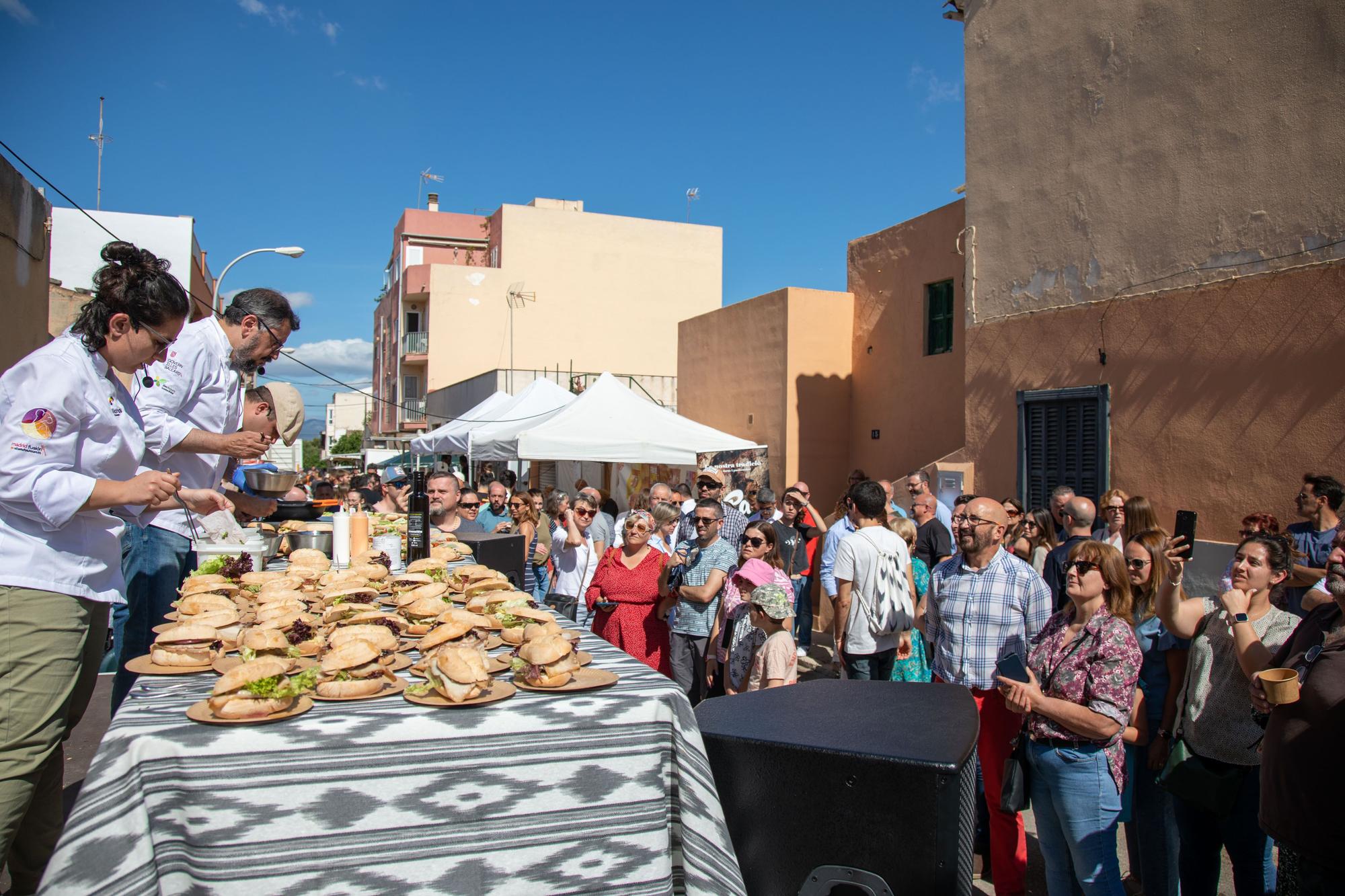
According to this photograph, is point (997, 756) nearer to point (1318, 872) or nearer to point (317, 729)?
point (1318, 872)

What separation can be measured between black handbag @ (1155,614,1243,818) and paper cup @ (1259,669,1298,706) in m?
0.84

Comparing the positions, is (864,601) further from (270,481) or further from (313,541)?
(270,481)

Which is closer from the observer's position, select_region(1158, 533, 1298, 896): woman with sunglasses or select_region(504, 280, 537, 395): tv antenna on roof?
select_region(1158, 533, 1298, 896): woman with sunglasses

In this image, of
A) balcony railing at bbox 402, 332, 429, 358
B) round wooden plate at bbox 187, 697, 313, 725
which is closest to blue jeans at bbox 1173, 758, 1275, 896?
round wooden plate at bbox 187, 697, 313, 725

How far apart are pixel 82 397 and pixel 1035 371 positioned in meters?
9.29

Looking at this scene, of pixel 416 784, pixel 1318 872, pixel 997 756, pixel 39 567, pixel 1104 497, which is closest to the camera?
pixel 416 784

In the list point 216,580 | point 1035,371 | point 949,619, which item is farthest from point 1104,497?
point 216,580

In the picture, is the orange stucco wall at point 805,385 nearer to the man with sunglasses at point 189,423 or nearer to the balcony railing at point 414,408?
the man with sunglasses at point 189,423

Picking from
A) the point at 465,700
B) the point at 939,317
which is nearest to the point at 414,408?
the point at 939,317

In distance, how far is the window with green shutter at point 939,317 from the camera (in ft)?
40.4

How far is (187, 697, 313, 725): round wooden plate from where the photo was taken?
5.91 feet

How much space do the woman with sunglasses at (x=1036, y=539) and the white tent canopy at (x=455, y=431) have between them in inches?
349

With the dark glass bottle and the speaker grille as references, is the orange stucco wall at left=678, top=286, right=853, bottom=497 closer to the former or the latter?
the dark glass bottle

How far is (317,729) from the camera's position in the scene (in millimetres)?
1811
